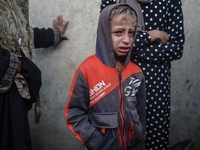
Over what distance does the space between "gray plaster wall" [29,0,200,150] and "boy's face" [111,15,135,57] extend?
3.57 feet

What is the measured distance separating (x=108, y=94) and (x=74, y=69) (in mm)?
1204

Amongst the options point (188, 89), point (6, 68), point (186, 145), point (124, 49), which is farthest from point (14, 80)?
point (186, 145)

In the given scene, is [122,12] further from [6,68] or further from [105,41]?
[6,68]

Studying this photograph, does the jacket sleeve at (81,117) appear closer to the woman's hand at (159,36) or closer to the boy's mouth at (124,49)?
the boy's mouth at (124,49)

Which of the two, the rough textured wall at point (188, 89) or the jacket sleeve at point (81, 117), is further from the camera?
the rough textured wall at point (188, 89)

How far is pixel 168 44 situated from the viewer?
1.41 m

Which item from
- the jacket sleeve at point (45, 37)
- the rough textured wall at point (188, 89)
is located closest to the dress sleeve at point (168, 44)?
the rough textured wall at point (188, 89)

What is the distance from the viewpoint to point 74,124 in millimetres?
1230

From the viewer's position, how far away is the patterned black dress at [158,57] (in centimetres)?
140

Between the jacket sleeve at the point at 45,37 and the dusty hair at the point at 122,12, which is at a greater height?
the dusty hair at the point at 122,12

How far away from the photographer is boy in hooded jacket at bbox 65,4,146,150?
3.99 feet

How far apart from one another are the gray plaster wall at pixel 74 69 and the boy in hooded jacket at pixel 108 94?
1.05 m

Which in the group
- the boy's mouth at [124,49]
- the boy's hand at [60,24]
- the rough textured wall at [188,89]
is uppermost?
the boy's hand at [60,24]

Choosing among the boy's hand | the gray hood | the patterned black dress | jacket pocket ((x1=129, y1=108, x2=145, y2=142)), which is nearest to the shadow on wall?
the patterned black dress
